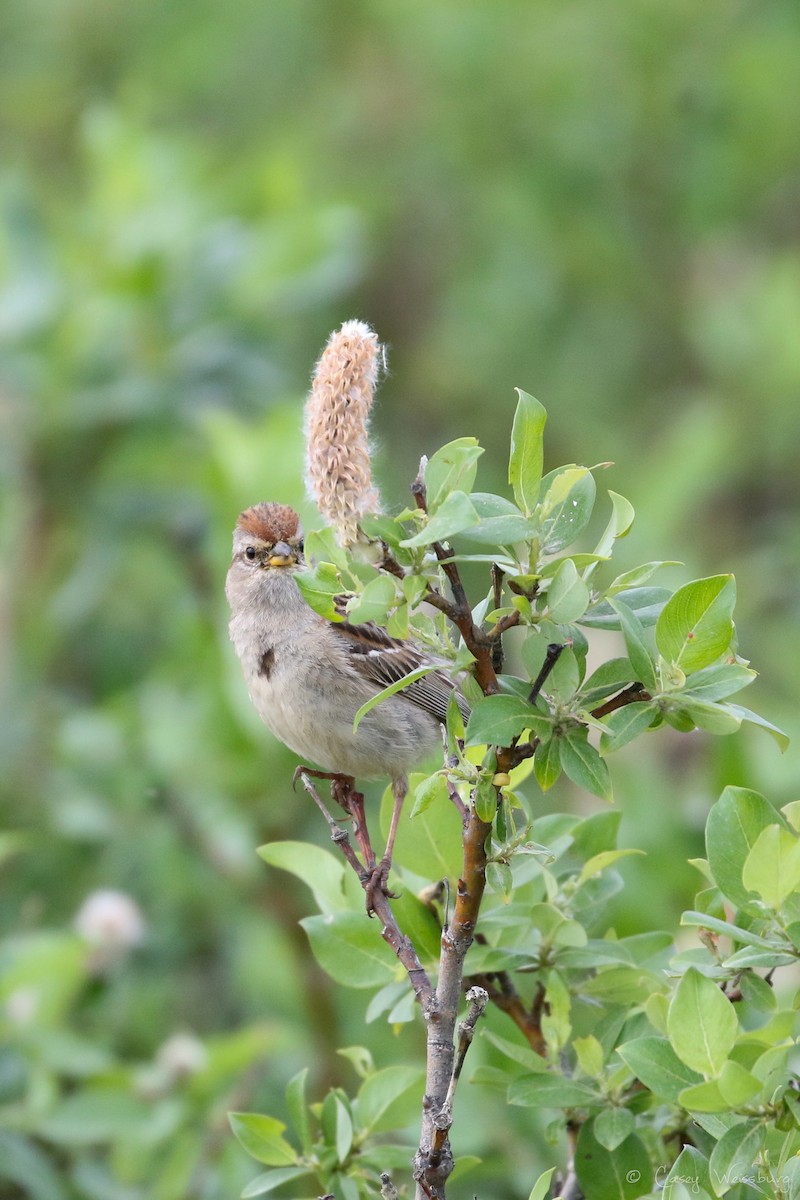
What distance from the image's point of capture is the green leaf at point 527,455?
186 centimetres

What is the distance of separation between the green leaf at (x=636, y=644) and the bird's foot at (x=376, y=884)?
0.66 m

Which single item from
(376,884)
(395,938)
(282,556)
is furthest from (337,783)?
(395,938)

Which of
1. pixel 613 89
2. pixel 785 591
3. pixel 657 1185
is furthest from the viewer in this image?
pixel 613 89

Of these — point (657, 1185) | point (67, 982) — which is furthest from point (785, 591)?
point (657, 1185)

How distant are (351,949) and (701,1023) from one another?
67 cm

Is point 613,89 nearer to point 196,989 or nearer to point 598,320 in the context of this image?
point 598,320

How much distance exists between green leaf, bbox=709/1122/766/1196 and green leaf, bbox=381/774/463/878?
62 centimetres

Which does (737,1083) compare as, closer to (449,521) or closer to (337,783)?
(449,521)

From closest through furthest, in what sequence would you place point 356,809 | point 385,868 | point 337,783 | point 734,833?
1. point 734,833
2. point 385,868
3. point 356,809
4. point 337,783

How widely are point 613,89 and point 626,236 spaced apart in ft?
2.50

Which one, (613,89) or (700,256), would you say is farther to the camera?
(700,256)

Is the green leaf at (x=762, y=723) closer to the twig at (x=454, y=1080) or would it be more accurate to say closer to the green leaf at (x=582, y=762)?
the green leaf at (x=582, y=762)

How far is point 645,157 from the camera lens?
8.07 meters

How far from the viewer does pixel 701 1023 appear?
197cm
